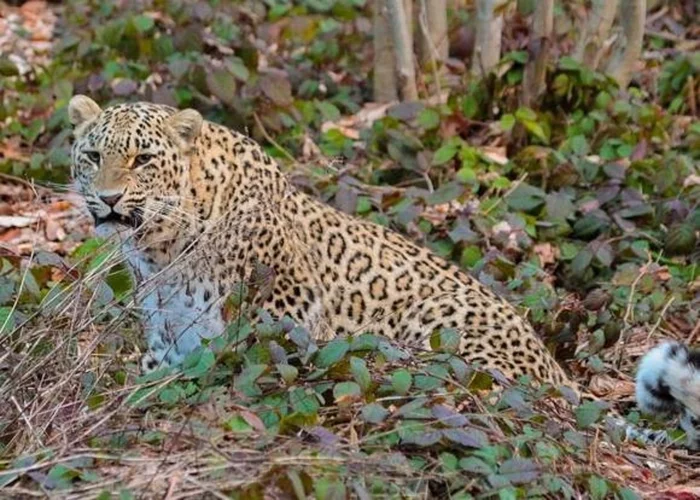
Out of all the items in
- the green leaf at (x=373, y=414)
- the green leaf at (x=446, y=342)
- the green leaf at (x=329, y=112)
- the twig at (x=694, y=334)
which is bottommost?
the twig at (x=694, y=334)

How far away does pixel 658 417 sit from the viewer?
24.1 feet

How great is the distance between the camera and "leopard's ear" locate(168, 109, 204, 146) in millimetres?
7746

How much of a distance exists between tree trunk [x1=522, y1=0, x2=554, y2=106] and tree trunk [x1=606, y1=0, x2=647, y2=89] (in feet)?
1.97

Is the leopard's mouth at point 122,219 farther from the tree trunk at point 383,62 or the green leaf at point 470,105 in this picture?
the tree trunk at point 383,62

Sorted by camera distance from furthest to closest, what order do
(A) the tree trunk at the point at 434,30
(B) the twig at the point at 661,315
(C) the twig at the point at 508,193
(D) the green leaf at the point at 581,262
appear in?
(A) the tree trunk at the point at 434,30 < (C) the twig at the point at 508,193 < (D) the green leaf at the point at 581,262 < (B) the twig at the point at 661,315

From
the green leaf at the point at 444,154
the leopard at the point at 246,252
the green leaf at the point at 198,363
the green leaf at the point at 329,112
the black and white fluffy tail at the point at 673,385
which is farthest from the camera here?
the green leaf at the point at 329,112

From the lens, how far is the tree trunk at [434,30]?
1162 cm

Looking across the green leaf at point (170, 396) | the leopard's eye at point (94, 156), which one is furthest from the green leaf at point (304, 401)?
the leopard's eye at point (94, 156)

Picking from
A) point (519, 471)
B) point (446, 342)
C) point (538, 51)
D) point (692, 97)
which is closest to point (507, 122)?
point (538, 51)

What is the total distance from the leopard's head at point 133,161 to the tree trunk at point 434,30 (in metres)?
4.13

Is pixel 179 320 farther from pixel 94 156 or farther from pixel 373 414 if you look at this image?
pixel 373 414

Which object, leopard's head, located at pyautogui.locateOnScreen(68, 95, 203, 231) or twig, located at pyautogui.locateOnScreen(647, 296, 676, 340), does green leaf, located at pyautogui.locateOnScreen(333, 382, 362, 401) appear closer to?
leopard's head, located at pyautogui.locateOnScreen(68, 95, 203, 231)

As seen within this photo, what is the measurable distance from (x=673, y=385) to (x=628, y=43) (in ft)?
15.8

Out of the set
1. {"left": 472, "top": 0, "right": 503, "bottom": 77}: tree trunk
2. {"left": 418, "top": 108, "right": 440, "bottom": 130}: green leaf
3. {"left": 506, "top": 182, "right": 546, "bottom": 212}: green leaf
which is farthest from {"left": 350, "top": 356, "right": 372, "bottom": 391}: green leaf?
{"left": 472, "top": 0, "right": 503, "bottom": 77}: tree trunk
